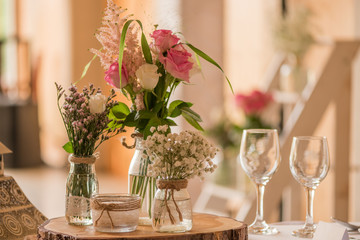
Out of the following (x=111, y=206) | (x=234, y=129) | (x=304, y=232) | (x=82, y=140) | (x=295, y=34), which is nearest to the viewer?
(x=111, y=206)

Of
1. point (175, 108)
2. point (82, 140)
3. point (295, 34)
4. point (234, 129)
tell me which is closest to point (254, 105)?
point (234, 129)

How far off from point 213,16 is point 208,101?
1.85 ft

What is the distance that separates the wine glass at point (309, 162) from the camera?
1469mm

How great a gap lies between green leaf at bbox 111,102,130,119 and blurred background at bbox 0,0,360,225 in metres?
0.18

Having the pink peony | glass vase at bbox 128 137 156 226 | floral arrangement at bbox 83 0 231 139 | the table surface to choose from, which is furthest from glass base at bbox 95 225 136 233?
the pink peony

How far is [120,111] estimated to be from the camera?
1.41 m

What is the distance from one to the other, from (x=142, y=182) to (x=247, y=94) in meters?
2.08

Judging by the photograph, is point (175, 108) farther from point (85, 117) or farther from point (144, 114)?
point (85, 117)

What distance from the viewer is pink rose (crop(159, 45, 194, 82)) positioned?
1.33 metres

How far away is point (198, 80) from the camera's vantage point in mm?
4184

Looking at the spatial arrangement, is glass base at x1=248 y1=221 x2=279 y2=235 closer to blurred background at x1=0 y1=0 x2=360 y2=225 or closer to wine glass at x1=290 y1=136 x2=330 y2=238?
wine glass at x1=290 y1=136 x2=330 y2=238

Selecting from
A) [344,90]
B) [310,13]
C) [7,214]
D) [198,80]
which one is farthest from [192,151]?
[198,80]

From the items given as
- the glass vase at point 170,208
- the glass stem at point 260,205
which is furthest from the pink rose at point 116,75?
the glass stem at point 260,205

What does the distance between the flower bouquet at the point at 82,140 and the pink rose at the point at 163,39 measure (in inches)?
6.0
